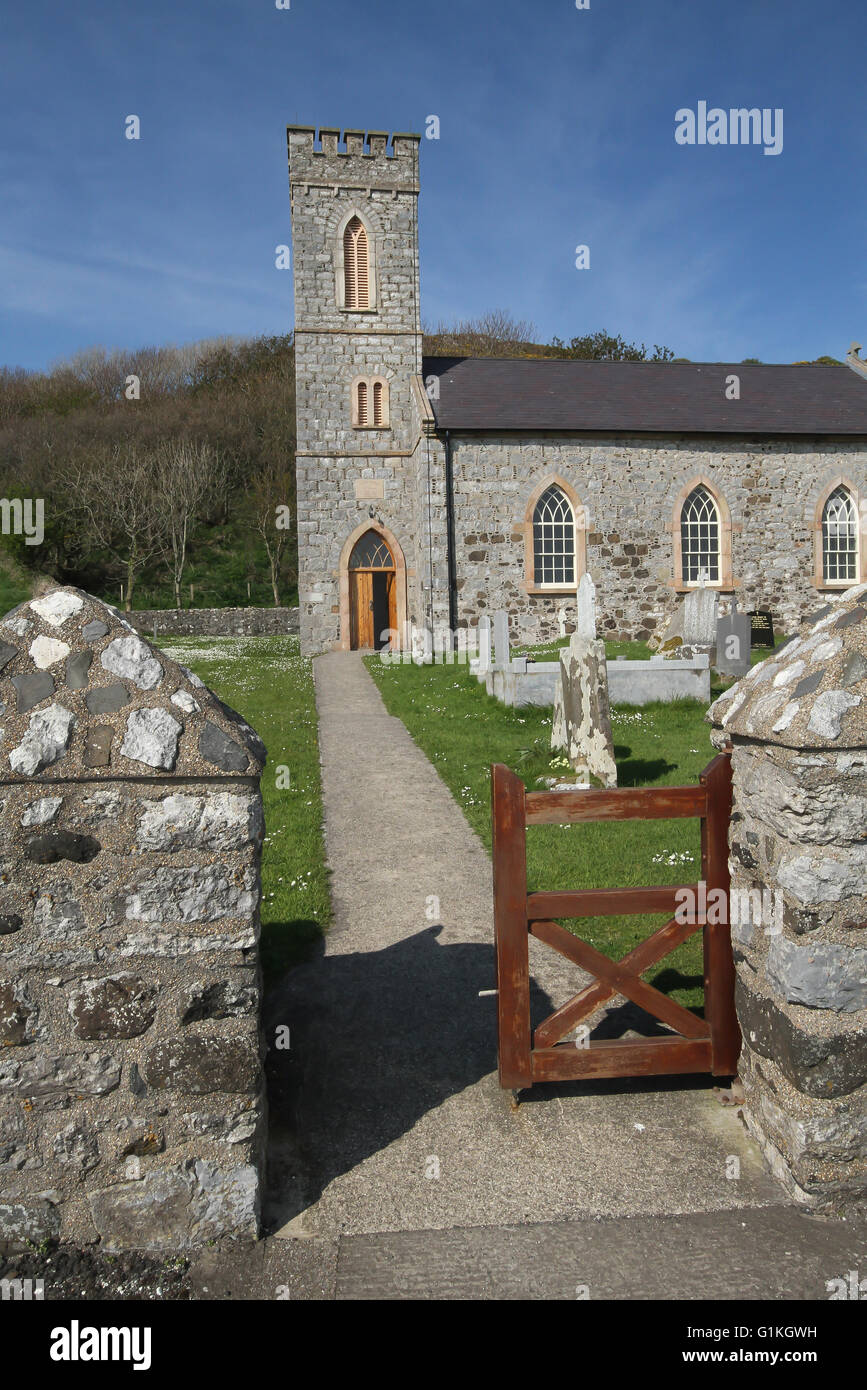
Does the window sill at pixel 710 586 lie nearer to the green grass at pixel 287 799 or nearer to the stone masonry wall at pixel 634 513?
the stone masonry wall at pixel 634 513

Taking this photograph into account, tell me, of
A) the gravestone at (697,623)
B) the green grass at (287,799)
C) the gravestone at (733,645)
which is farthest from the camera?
the gravestone at (697,623)

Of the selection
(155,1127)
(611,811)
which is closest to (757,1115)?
(611,811)

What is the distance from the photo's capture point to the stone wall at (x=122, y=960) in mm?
2951

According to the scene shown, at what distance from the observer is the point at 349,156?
889 inches

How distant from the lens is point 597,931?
560 centimetres

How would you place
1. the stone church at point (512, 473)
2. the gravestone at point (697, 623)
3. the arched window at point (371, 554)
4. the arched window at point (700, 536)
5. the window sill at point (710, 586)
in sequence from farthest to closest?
the arched window at point (371, 554), the arched window at point (700, 536), the window sill at point (710, 586), the stone church at point (512, 473), the gravestone at point (697, 623)

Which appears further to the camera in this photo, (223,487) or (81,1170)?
(223,487)

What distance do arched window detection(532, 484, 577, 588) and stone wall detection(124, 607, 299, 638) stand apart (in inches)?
490

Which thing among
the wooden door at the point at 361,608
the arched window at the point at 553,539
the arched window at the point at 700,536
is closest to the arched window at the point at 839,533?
the arched window at the point at 700,536

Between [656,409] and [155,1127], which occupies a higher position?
[656,409]

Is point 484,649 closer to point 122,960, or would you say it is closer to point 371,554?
point 371,554

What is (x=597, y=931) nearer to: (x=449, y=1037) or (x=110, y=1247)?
(x=449, y=1037)

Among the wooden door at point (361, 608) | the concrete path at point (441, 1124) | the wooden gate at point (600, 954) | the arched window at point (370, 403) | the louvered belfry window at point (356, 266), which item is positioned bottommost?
the concrete path at point (441, 1124)

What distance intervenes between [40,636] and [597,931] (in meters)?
3.97
